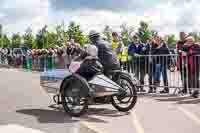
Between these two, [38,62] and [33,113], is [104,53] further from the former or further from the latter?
[38,62]

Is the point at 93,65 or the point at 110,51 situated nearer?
the point at 93,65

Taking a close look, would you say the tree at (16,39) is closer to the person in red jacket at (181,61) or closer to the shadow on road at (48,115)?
the person in red jacket at (181,61)

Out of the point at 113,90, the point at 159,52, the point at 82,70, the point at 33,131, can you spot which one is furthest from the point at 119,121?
the point at 159,52

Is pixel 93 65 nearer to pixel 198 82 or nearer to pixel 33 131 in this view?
pixel 33 131

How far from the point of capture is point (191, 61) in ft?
40.2

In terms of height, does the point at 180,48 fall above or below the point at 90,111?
above

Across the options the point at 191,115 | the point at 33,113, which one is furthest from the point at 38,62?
the point at 191,115

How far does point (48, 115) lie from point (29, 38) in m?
65.2

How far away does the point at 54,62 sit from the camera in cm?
2441

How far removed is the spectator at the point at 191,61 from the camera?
12.1 meters

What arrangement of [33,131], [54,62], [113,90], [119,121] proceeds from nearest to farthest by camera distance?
[33,131]
[119,121]
[113,90]
[54,62]

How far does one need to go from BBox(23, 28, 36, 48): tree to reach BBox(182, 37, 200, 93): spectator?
194ft

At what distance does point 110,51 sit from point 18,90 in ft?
18.0

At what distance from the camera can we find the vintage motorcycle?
9.23 metres
